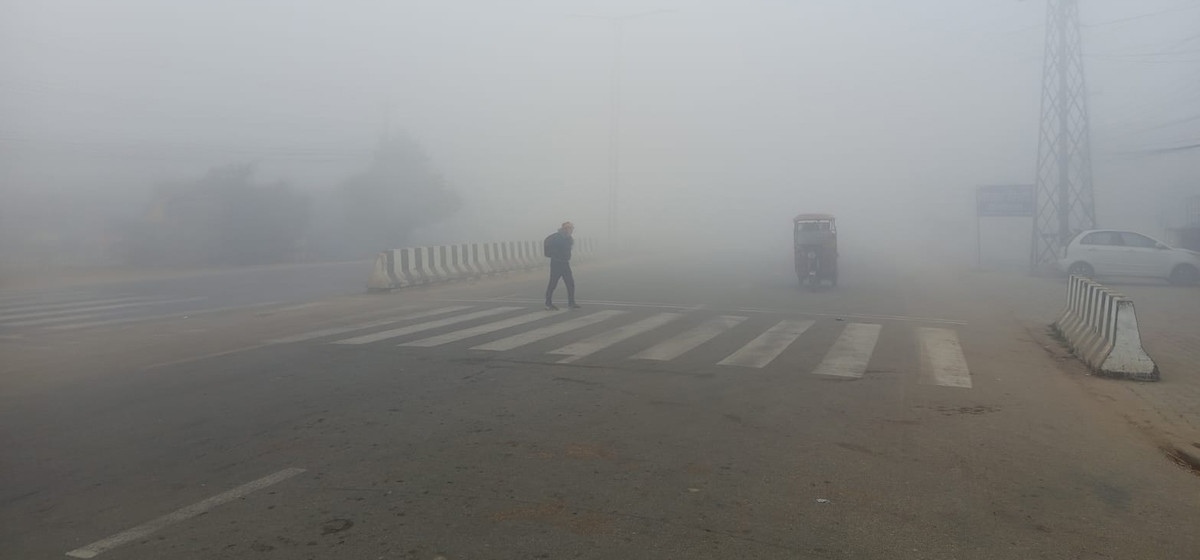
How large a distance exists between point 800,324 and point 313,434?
942cm

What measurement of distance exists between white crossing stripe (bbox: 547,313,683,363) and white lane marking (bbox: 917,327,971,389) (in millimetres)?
3921

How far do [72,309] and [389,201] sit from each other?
26033mm

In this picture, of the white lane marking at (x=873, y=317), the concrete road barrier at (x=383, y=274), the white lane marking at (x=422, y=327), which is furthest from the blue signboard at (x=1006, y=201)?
the white lane marking at (x=422, y=327)

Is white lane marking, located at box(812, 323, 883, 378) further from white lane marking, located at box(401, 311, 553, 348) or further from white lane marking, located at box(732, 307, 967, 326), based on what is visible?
white lane marking, located at box(401, 311, 553, 348)

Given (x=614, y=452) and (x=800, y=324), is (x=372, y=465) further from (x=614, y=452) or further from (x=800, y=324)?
(x=800, y=324)

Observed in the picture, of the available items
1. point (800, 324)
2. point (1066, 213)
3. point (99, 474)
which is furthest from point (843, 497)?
point (1066, 213)

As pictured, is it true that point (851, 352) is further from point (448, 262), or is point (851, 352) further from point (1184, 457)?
point (448, 262)

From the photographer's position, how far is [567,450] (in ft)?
20.5

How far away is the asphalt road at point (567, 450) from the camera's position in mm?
4562

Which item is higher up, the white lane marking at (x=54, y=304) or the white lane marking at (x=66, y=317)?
the white lane marking at (x=54, y=304)

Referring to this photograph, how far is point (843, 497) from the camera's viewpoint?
5.23 meters

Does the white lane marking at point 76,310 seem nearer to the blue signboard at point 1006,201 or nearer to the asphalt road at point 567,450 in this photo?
the asphalt road at point 567,450

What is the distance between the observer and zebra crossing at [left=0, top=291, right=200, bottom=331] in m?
14.2

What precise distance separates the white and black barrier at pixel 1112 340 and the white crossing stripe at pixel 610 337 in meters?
5.80
